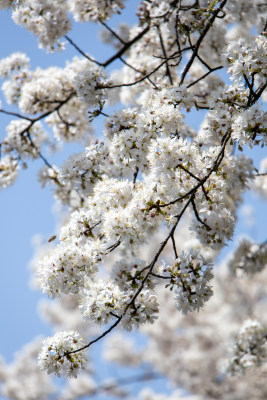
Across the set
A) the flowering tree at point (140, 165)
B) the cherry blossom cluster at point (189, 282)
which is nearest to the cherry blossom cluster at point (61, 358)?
the flowering tree at point (140, 165)

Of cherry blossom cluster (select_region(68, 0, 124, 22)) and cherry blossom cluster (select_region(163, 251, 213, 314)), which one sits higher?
cherry blossom cluster (select_region(68, 0, 124, 22))

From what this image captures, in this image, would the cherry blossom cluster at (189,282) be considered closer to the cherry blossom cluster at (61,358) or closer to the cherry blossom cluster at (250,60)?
the cherry blossom cluster at (61,358)

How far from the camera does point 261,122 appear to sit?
2717 millimetres

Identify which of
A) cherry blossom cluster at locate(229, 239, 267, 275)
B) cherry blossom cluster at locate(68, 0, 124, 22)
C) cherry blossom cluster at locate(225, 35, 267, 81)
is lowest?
cherry blossom cluster at locate(225, 35, 267, 81)

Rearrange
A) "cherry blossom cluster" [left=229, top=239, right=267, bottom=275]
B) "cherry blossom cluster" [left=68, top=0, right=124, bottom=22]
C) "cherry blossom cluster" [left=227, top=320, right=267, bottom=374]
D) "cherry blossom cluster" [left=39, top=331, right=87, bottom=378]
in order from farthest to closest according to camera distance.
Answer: "cherry blossom cluster" [left=229, top=239, right=267, bottom=275] → "cherry blossom cluster" [left=68, top=0, right=124, bottom=22] → "cherry blossom cluster" [left=227, top=320, right=267, bottom=374] → "cherry blossom cluster" [left=39, top=331, right=87, bottom=378]

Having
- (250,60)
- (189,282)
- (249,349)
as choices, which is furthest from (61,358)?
(249,349)

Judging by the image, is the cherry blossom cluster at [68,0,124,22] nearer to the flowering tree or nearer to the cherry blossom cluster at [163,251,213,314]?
the flowering tree

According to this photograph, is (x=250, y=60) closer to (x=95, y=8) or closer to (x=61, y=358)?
(x=61, y=358)

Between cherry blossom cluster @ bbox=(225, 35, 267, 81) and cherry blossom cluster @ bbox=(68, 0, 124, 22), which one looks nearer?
cherry blossom cluster @ bbox=(225, 35, 267, 81)

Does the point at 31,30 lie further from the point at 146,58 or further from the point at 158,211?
the point at 158,211

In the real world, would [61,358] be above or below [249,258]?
below

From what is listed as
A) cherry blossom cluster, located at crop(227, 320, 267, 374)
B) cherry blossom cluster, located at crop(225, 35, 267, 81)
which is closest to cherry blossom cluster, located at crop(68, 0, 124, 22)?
cherry blossom cluster, located at crop(225, 35, 267, 81)

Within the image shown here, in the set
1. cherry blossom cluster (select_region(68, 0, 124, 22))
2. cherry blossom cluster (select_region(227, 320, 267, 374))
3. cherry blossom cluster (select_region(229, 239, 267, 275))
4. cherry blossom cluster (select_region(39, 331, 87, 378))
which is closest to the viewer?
cherry blossom cluster (select_region(39, 331, 87, 378))

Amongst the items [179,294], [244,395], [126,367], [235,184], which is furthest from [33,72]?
[126,367]
